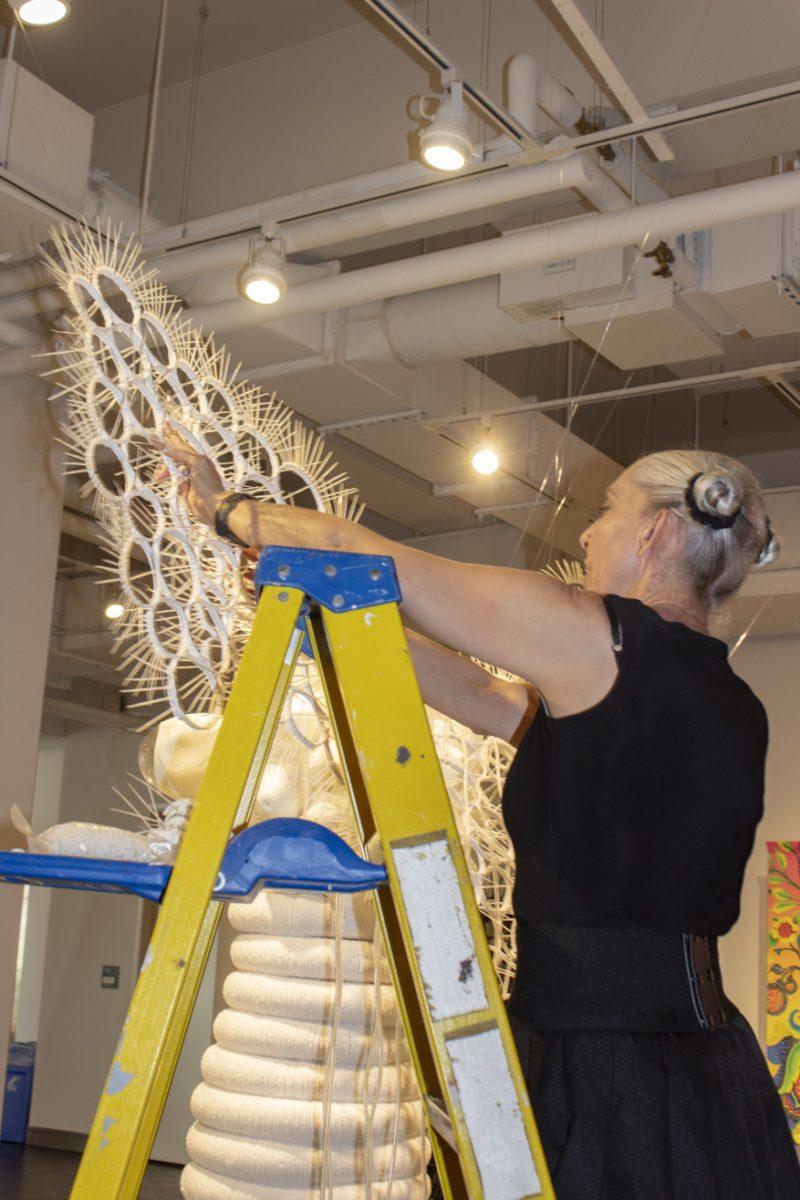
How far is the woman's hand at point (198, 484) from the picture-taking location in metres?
1.54

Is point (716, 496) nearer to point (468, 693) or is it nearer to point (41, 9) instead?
point (468, 693)

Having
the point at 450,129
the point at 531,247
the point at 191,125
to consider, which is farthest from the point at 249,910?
the point at 191,125

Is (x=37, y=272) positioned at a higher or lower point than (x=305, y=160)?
lower

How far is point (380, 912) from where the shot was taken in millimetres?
1267

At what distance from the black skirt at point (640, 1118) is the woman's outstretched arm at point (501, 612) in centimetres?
34

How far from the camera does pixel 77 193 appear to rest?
3.88 meters

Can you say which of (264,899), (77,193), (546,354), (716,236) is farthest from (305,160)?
(264,899)

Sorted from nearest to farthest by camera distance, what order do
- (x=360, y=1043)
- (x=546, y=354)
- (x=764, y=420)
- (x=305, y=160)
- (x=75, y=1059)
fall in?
(x=360, y=1043) → (x=305, y=160) → (x=546, y=354) → (x=764, y=420) → (x=75, y=1059)

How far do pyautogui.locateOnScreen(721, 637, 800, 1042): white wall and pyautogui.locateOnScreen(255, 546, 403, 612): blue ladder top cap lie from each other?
554cm

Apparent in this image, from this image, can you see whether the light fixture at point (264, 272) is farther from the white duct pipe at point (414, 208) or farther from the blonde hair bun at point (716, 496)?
the blonde hair bun at point (716, 496)

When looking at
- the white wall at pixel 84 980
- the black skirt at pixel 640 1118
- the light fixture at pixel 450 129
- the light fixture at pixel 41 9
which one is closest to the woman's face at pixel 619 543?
the black skirt at pixel 640 1118

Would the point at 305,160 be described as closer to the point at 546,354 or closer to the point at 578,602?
the point at 546,354

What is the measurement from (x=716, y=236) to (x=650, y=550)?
122 inches

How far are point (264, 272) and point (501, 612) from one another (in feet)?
8.81
